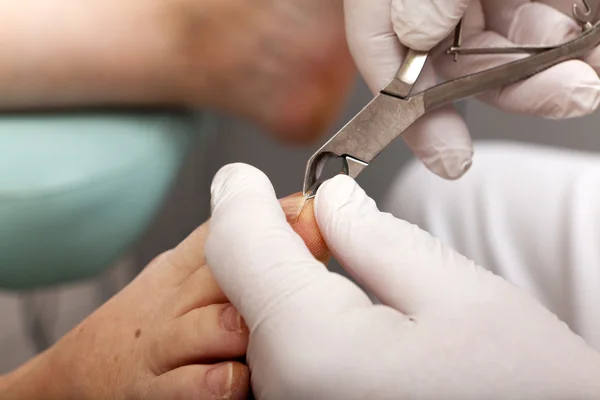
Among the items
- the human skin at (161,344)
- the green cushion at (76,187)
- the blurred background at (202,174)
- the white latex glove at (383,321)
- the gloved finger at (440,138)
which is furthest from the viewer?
the blurred background at (202,174)

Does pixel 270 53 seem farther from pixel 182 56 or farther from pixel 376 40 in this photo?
pixel 376 40

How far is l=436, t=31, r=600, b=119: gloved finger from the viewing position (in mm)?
685

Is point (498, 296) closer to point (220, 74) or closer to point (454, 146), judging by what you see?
point (454, 146)

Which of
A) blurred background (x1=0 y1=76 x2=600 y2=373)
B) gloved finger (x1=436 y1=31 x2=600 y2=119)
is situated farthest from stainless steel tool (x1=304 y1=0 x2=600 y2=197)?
blurred background (x1=0 y1=76 x2=600 y2=373)

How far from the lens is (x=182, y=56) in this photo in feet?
3.28

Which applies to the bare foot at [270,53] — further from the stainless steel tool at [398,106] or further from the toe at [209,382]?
the toe at [209,382]

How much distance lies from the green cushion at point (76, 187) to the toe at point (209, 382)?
14.3 inches

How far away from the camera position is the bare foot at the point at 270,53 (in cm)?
100

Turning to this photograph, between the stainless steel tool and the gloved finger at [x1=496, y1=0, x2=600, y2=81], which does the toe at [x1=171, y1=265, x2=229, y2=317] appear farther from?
the gloved finger at [x1=496, y1=0, x2=600, y2=81]

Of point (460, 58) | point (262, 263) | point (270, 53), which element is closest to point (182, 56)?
point (270, 53)

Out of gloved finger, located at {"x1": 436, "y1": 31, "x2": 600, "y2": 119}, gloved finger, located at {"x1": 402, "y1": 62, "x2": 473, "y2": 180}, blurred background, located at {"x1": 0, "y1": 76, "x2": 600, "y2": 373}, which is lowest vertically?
blurred background, located at {"x1": 0, "y1": 76, "x2": 600, "y2": 373}

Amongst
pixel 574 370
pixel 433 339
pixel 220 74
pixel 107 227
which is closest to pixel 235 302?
pixel 433 339

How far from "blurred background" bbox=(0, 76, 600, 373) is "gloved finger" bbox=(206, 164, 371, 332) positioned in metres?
0.37

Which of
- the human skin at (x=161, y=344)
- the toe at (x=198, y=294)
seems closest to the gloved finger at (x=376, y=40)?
the human skin at (x=161, y=344)
